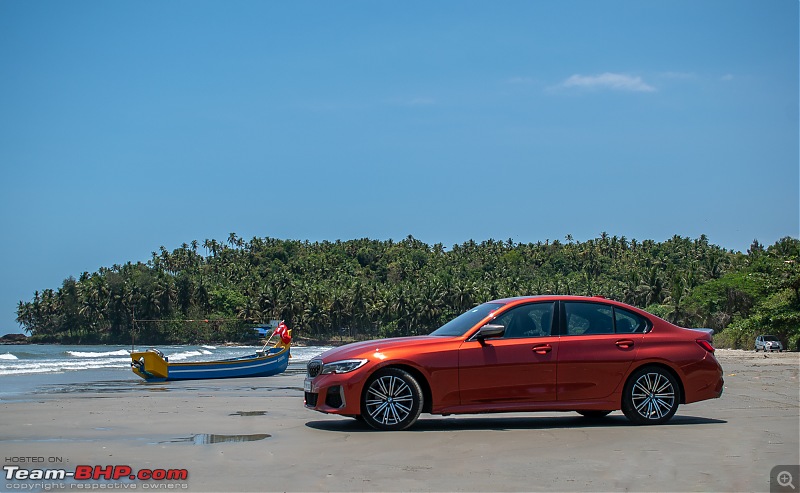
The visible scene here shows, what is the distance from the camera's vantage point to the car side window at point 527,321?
33.0 ft

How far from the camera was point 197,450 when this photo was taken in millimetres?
8148

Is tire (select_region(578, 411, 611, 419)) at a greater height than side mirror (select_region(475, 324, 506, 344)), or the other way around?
side mirror (select_region(475, 324, 506, 344))

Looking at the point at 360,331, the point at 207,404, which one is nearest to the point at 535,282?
the point at 360,331

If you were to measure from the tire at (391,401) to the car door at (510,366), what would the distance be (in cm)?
56

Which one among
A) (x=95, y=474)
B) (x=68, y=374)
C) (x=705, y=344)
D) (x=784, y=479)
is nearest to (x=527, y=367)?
(x=705, y=344)

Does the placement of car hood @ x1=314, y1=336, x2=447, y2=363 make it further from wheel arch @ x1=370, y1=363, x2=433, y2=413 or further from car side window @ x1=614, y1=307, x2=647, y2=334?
car side window @ x1=614, y1=307, x2=647, y2=334

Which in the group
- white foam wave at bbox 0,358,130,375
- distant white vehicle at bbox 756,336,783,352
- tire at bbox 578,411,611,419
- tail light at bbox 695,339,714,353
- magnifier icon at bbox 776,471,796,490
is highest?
tail light at bbox 695,339,714,353

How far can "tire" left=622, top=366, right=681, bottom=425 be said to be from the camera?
10070 millimetres

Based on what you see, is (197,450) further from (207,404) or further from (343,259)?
(343,259)

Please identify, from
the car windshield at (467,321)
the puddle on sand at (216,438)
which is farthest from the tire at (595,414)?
the puddle on sand at (216,438)

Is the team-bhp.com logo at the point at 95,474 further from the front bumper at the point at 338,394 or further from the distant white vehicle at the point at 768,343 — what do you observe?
the distant white vehicle at the point at 768,343

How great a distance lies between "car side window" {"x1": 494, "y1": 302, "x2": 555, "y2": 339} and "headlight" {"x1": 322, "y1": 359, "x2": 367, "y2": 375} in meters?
1.68

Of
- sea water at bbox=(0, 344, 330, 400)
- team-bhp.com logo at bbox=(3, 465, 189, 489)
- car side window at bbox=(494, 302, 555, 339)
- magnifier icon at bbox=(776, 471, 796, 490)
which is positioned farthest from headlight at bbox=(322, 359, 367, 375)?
sea water at bbox=(0, 344, 330, 400)

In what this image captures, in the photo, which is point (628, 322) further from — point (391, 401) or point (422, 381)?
point (391, 401)
